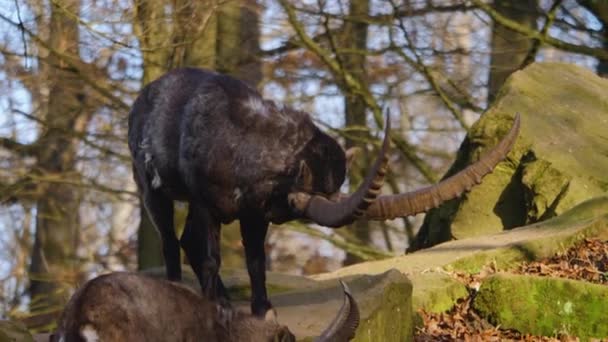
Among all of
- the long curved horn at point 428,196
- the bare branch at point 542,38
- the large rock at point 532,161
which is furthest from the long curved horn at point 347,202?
the bare branch at point 542,38

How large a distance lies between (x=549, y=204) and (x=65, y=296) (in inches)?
322

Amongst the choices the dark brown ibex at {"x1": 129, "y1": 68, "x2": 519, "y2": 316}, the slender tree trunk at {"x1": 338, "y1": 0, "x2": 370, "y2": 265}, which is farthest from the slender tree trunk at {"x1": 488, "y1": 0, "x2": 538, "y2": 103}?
the dark brown ibex at {"x1": 129, "y1": 68, "x2": 519, "y2": 316}

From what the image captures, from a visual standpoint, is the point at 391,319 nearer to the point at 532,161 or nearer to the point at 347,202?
the point at 347,202

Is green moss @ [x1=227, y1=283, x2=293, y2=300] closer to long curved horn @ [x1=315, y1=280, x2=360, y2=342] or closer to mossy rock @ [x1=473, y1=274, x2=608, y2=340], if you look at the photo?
mossy rock @ [x1=473, y1=274, x2=608, y2=340]

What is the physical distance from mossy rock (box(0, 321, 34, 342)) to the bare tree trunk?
5.45 meters

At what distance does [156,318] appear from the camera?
6492 millimetres

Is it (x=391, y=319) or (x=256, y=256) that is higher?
(x=256, y=256)

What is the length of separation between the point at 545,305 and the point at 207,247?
269 cm

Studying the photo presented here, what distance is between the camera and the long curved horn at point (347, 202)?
6.46m

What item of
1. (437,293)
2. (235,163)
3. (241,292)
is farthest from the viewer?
(437,293)

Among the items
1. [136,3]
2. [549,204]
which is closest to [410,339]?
[549,204]

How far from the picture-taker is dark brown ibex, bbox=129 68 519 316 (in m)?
7.67

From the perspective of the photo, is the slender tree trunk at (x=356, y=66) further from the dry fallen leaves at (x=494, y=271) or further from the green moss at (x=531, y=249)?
the dry fallen leaves at (x=494, y=271)

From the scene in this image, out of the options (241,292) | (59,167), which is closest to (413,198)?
(241,292)
